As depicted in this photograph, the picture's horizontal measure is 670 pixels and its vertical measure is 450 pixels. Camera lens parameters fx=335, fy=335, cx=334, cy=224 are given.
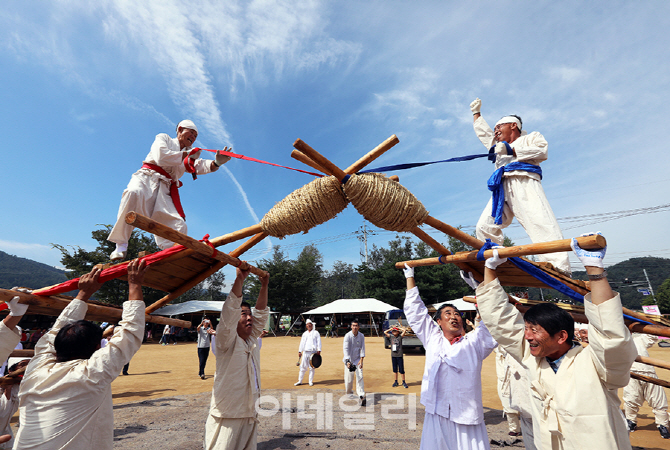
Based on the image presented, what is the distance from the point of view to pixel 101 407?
269cm

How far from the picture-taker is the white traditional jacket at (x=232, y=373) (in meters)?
3.66

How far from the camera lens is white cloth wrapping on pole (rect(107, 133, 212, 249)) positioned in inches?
131

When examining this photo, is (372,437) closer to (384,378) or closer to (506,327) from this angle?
(506,327)

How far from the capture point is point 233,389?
3.71 m

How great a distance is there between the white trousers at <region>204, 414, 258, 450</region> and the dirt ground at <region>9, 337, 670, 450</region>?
2.31 metres

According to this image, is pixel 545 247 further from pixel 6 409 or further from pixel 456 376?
pixel 6 409

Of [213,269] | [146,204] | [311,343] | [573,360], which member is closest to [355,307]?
[311,343]

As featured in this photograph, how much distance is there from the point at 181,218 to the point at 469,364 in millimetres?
3425

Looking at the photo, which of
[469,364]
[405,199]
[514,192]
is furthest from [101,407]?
[514,192]

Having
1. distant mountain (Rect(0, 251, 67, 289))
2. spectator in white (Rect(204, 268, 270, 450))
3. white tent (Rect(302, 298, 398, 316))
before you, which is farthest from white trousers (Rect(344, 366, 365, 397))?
distant mountain (Rect(0, 251, 67, 289))

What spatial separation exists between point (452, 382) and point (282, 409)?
561cm

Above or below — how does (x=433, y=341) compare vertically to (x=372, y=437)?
above

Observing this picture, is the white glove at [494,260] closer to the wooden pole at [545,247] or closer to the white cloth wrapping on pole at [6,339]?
the wooden pole at [545,247]

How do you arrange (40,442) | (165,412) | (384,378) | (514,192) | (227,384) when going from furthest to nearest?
(384,378) → (165,412) → (227,384) → (514,192) → (40,442)
